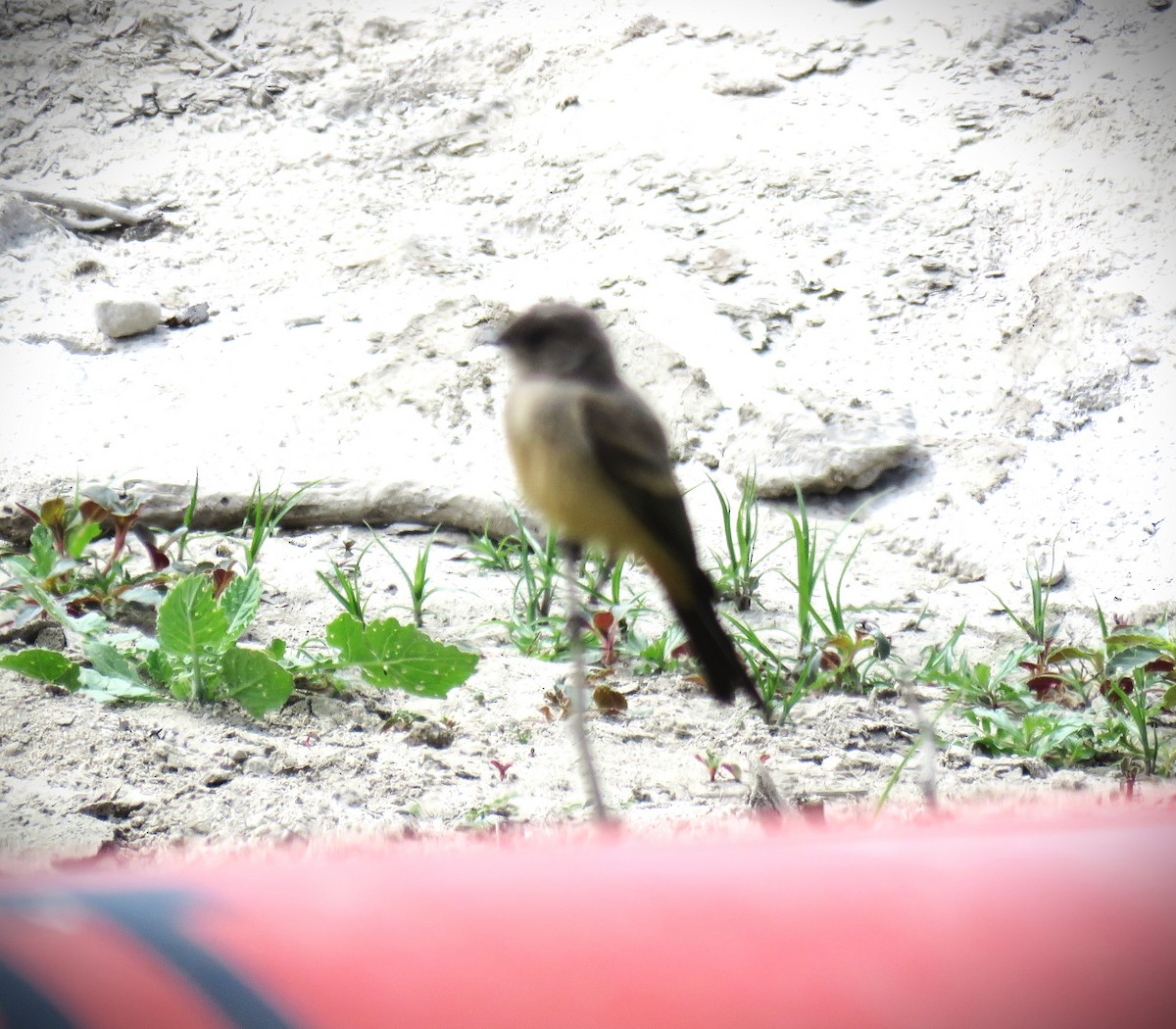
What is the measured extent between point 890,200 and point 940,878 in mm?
5351

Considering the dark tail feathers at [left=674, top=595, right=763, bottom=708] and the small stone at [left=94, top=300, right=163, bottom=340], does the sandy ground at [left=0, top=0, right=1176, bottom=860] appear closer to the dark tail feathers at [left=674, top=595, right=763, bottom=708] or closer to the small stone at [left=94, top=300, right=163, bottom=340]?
the small stone at [left=94, top=300, right=163, bottom=340]

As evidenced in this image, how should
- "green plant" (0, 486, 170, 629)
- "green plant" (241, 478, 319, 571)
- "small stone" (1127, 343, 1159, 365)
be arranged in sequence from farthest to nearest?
"small stone" (1127, 343, 1159, 365) → "green plant" (241, 478, 319, 571) → "green plant" (0, 486, 170, 629)

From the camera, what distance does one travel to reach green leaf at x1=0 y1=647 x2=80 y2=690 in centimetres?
286

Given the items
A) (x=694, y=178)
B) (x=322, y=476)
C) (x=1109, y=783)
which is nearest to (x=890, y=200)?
(x=694, y=178)

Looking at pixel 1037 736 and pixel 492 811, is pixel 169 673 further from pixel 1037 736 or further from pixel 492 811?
pixel 1037 736

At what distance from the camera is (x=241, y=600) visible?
10.6ft

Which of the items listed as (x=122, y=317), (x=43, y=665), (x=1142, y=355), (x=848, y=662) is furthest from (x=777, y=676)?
(x=122, y=317)

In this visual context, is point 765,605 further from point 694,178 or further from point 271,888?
point 271,888

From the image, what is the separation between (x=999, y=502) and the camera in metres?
4.46

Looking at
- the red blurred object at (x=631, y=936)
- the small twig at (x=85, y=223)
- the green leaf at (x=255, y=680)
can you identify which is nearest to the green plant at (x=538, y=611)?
the green leaf at (x=255, y=680)

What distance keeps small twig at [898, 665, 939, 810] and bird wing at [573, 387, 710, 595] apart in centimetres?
59

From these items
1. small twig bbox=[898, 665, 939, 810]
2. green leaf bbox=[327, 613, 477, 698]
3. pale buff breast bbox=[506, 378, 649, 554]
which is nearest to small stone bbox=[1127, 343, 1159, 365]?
small twig bbox=[898, 665, 939, 810]

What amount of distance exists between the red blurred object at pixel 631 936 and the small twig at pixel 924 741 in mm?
1544

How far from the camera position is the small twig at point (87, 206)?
6.23 metres
